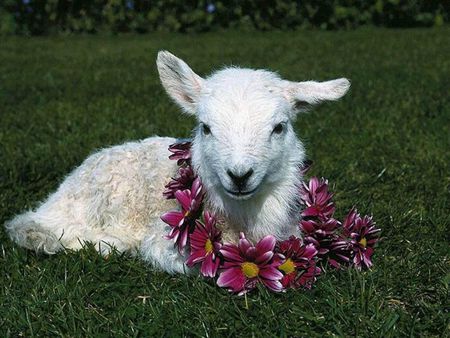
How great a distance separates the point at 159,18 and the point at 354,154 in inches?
420

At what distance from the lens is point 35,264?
4043mm

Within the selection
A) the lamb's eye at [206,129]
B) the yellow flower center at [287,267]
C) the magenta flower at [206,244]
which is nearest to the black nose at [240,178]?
the lamb's eye at [206,129]

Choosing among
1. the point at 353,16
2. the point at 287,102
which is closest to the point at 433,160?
the point at 287,102

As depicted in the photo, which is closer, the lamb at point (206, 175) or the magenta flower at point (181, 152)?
the lamb at point (206, 175)

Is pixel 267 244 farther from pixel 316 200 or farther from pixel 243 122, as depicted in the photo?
pixel 243 122

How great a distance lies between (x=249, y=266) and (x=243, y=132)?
2.13ft

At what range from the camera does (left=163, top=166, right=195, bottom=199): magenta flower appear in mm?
3852

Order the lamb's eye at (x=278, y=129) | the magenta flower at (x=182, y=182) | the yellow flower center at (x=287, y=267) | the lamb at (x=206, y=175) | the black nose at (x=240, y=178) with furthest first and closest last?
the magenta flower at (x=182, y=182) < the yellow flower center at (x=287, y=267) < the lamb's eye at (x=278, y=129) < the lamb at (x=206, y=175) < the black nose at (x=240, y=178)

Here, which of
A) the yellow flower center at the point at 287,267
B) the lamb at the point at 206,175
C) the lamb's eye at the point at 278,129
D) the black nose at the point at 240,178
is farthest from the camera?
the yellow flower center at the point at 287,267

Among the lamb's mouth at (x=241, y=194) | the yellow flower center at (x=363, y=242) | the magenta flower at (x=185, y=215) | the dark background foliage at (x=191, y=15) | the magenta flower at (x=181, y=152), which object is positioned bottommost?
the dark background foliage at (x=191, y=15)

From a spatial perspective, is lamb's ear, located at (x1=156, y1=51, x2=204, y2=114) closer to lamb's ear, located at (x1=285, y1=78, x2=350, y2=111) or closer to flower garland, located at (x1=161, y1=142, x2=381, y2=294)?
flower garland, located at (x1=161, y1=142, x2=381, y2=294)

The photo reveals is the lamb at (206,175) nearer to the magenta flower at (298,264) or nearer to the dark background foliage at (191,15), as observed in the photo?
the magenta flower at (298,264)

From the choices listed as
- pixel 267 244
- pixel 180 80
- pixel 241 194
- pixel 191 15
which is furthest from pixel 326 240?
pixel 191 15

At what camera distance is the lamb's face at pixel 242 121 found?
131 inches
